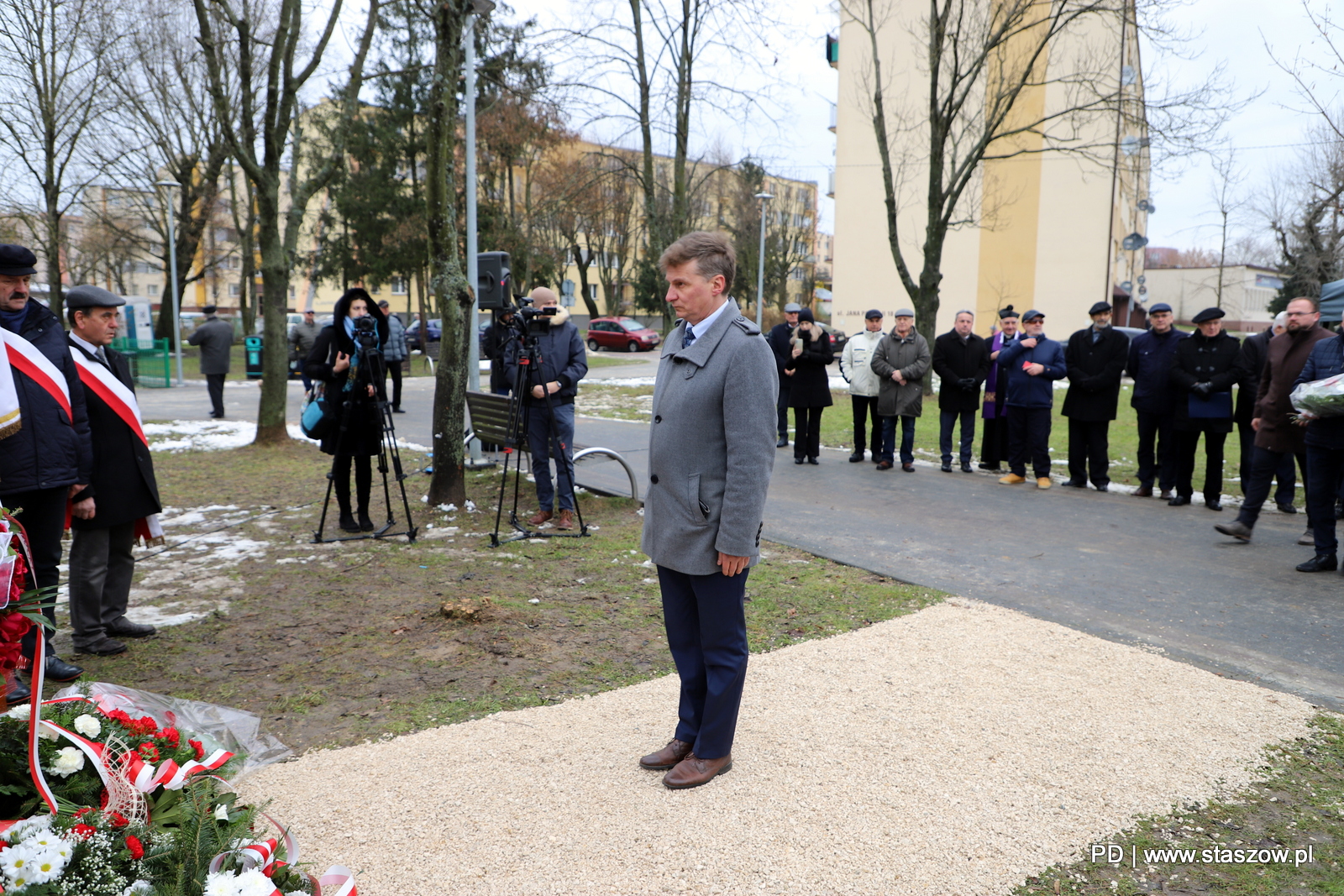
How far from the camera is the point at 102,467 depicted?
4.91 m

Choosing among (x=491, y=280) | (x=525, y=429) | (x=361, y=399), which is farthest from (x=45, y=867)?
(x=491, y=280)

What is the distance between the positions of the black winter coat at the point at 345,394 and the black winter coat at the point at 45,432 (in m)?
2.60

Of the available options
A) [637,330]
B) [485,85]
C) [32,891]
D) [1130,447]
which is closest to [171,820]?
[32,891]

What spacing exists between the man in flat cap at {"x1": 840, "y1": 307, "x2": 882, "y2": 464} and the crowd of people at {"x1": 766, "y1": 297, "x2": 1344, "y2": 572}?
0.02 metres

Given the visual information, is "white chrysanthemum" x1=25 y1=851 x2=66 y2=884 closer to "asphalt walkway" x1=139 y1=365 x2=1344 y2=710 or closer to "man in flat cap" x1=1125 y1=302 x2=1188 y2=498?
"asphalt walkway" x1=139 y1=365 x2=1344 y2=710

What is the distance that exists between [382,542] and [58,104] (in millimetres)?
18386

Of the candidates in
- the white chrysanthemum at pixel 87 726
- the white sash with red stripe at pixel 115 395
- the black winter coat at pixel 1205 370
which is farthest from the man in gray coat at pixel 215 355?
the white chrysanthemum at pixel 87 726

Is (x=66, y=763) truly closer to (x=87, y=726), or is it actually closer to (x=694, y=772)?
(x=87, y=726)

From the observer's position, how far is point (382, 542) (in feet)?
24.4

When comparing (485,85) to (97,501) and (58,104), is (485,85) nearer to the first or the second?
(58,104)

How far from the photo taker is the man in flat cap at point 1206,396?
891 centimetres

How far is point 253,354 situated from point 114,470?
1984 cm

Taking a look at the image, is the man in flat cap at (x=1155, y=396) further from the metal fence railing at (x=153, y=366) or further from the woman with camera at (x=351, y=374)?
the metal fence railing at (x=153, y=366)

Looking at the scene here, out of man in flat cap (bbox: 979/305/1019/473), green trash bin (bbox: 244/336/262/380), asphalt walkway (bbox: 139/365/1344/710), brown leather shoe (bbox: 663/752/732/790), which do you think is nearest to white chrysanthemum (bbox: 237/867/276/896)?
brown leather shoe (bbox: 663/752/732/790)
